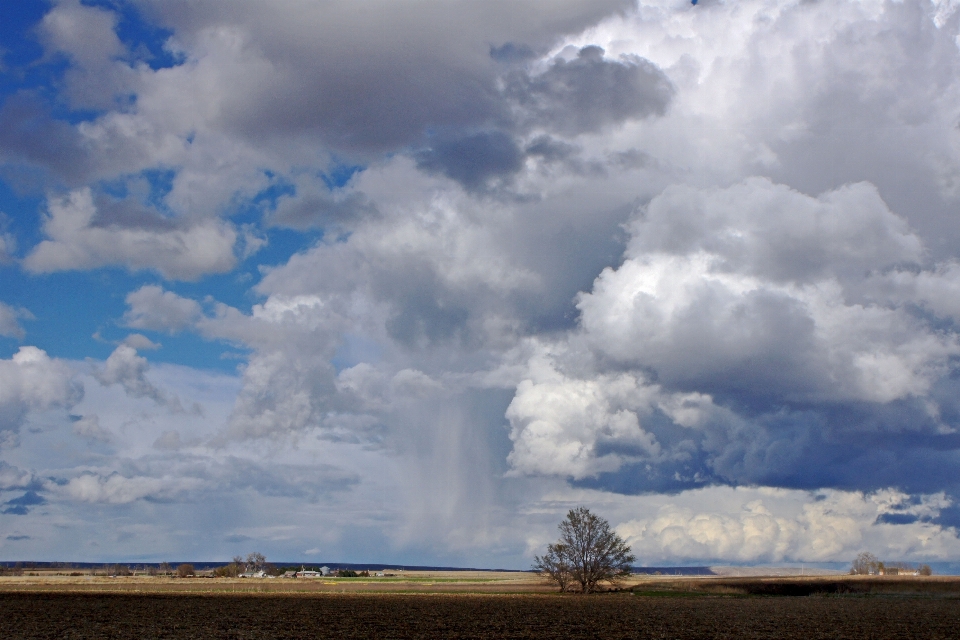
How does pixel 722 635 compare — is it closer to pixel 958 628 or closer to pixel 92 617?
pixel 958 628

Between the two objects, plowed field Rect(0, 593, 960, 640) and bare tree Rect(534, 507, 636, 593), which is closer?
plowed field Rect(0, 593, 960, 640)

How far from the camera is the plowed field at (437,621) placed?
66.7 meters

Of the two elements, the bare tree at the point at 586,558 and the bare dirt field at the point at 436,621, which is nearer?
the bare dirt field at the point at 436,621

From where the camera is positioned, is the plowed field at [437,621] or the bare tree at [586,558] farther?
the bare tree at [586,558]

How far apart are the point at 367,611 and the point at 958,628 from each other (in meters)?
59.6

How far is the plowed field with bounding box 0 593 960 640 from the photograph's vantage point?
66.7 meters

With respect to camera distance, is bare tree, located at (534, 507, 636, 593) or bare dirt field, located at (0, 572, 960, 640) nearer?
bare dirt field, located at (0, 572, 960, 640)

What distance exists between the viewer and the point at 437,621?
3088 inches

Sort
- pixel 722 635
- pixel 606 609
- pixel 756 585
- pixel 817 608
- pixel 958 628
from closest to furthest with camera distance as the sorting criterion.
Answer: pixel 722 635 → pixel 958 628 → pixel 606 609 → pixel 817 608 → pixel 756 585

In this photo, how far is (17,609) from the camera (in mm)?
92938

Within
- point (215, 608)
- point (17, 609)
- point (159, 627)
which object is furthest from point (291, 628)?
point (17, 609)

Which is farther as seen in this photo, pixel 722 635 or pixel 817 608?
pixel 817 608

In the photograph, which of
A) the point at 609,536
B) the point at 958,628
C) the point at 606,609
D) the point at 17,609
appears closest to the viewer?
the point at 958,628

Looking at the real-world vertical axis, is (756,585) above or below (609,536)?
below
